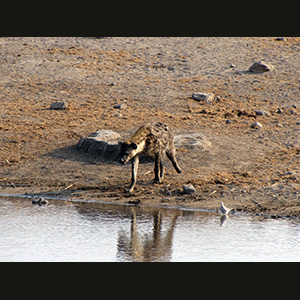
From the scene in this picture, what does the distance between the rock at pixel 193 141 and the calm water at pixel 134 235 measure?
2661mm

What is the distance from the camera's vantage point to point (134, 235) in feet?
26.7

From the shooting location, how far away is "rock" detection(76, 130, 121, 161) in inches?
452

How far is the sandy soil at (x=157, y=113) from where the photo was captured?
1039cm

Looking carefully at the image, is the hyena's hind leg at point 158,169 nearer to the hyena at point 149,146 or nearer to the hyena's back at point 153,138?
the hyena at point 149,146

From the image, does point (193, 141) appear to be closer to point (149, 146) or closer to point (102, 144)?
point (102, 144)

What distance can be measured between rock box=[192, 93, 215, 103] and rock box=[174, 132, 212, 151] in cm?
300

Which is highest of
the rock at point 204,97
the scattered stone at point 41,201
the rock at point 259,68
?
the rock at point 259,68

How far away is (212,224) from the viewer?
28.4 feet

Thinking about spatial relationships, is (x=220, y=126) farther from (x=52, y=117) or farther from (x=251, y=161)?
(x=52, y=117)

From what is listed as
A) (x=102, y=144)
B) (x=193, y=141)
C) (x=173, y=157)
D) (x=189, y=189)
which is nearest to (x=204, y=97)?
(x=193, y=141)

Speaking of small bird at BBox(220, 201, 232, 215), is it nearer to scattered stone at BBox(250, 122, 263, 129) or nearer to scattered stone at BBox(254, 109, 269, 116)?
scattered stone at BBox(250, 122, 263, 129)

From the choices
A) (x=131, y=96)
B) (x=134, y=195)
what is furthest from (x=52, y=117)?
(x=134, y=195)

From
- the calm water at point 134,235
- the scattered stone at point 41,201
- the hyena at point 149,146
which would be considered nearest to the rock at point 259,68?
the hyena at point 149,146

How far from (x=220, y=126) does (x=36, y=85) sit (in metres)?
5.37
